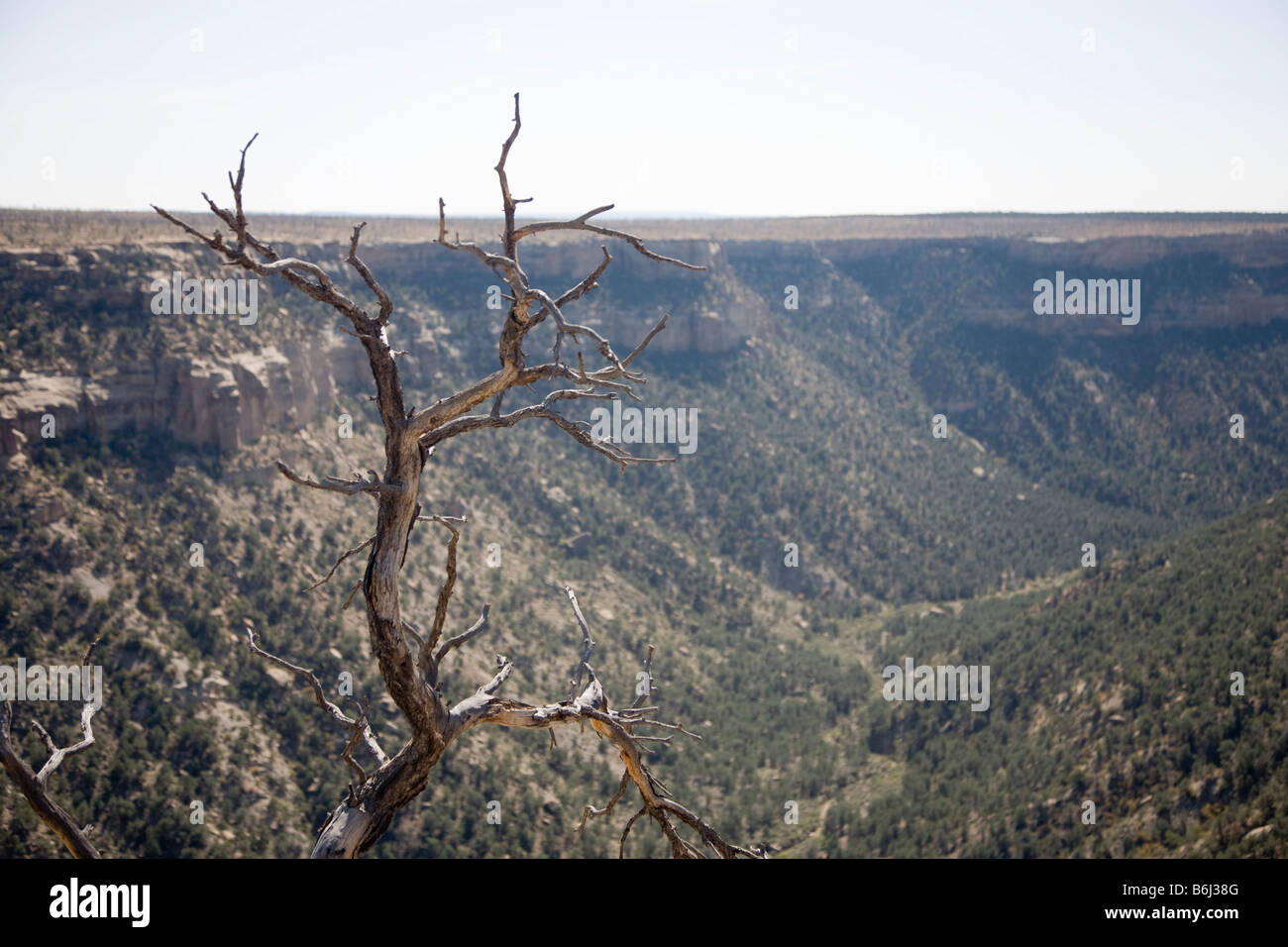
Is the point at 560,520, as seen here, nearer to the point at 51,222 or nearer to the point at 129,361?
the point at 129,361

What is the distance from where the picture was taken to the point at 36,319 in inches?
907

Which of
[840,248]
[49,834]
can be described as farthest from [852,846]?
[840,248]

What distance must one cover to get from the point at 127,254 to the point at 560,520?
57.0ft
